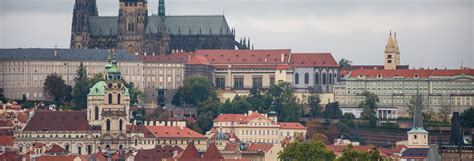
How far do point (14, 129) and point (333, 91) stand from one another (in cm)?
3873

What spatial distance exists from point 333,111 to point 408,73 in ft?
30.4

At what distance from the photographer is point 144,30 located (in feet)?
515

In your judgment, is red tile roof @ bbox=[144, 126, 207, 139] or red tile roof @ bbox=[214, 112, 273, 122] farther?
red tile roof @ bbox=[214, 112, 273, 122]

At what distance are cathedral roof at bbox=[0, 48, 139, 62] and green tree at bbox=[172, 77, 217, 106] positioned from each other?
5377 millimetres

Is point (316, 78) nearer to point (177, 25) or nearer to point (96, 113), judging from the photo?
point (177, 25)

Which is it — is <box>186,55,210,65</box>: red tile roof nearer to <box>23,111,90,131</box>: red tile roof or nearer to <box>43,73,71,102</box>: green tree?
<box>43,73,71,102</box>: green tree

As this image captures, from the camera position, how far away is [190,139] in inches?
4545

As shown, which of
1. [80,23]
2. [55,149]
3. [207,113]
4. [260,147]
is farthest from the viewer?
[80,23]

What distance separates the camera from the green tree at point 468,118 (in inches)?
5039

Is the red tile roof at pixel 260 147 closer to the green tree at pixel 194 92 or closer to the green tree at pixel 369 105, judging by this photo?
the green tree at pixel 369 105

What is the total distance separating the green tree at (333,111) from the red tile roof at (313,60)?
9.81 m

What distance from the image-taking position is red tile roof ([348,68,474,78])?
483 feet

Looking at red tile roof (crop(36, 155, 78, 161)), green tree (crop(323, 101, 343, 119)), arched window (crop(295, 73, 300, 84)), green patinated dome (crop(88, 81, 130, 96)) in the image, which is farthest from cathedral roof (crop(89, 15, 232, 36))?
red tile roof (crop(36, 155, 78, 161))

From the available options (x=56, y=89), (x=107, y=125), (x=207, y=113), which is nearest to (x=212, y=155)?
(x=107, y=125)
